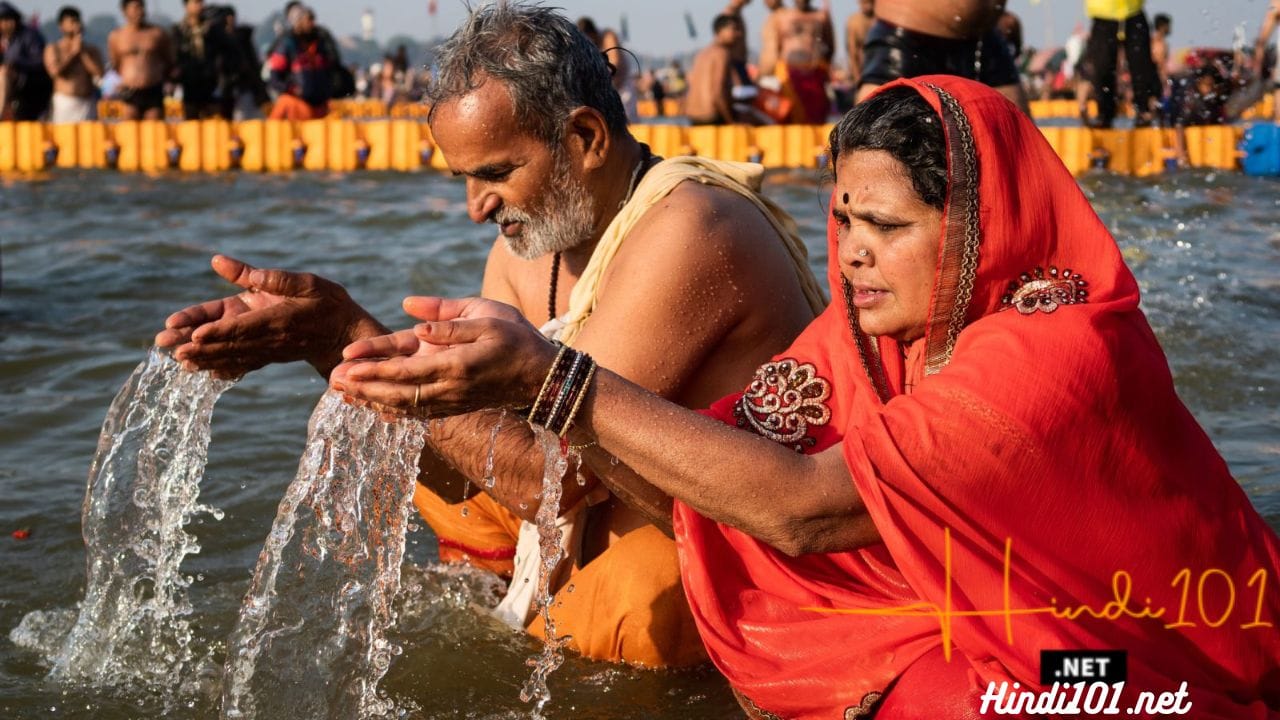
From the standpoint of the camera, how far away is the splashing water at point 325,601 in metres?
3.04

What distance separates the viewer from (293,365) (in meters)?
7.01

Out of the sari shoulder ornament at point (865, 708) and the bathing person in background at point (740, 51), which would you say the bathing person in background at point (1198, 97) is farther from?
the sari shoulder ornament at point (865, 708)

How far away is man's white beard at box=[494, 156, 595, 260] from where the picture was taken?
3436mm

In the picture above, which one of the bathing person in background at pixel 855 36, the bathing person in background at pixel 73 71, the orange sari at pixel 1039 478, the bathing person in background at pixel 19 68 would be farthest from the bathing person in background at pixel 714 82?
the orange sari at pixel 1039 478

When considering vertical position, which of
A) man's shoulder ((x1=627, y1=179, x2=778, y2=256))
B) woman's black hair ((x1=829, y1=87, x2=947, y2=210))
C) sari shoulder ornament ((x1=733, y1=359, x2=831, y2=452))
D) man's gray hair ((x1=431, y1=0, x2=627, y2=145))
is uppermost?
man's gray hair ((x1=431, y1=0, x2=627, y2=145))

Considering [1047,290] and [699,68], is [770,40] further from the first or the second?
[1047,290]

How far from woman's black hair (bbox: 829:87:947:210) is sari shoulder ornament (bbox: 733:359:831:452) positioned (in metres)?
0.53

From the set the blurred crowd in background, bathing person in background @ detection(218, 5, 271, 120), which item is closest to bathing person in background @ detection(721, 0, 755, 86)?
the blurred crowd in background

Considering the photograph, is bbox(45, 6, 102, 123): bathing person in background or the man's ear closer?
the man's ear

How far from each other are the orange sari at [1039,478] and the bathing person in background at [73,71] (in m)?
16.5

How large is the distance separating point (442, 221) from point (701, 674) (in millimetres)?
8685

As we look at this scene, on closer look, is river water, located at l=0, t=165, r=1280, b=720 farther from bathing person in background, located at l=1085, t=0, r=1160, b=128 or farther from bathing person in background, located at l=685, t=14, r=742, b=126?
bathing person in background, located at l=685, t=14, r=742, b=126

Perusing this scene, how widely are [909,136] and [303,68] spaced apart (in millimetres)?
16260

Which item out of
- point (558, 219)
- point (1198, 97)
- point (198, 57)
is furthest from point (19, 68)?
point (558, 219)
